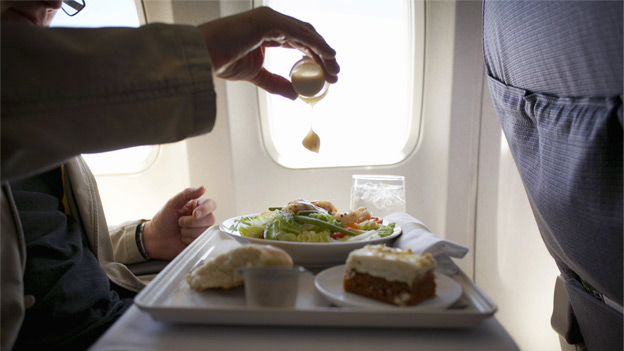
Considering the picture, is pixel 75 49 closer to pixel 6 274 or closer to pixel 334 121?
pixel 6 274

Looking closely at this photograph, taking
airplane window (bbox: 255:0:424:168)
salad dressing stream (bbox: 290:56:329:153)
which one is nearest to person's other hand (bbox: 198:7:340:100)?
salad dressing stream (bbox: 290:56:329:153)

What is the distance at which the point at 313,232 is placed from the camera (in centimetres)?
83

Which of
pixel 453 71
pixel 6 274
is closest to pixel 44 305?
pixel 6 274

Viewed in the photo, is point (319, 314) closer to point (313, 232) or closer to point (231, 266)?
point (231, 266)

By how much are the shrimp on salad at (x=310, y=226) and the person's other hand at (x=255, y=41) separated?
0.31 metres

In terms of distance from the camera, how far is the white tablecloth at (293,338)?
1.65ft

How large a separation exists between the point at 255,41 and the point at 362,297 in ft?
1.57

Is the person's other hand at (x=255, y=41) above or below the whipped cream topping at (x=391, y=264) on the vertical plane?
above

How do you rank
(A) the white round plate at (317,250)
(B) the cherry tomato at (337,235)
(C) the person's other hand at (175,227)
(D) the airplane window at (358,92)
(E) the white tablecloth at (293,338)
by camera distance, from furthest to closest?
(D) the airplane window at (358,92) < (C) the person's other hand at (175,227) < (B) the cherry tomato at (337,235) < (A) the white round plate at (317,250) < (E) the white tablecloth at (293,338)

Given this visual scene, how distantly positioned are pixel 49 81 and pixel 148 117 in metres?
0.13

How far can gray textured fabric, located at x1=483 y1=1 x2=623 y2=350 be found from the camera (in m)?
0.61

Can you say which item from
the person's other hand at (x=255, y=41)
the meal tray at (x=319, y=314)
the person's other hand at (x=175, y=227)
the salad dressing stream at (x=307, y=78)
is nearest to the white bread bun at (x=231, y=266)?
the meal tray at (x=319, y=314)

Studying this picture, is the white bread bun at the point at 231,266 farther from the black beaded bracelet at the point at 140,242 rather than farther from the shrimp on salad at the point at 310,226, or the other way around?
the black beaded bracelet at the point at 140,242

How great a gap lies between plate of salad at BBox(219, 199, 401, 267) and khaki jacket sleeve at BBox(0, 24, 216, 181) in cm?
28
